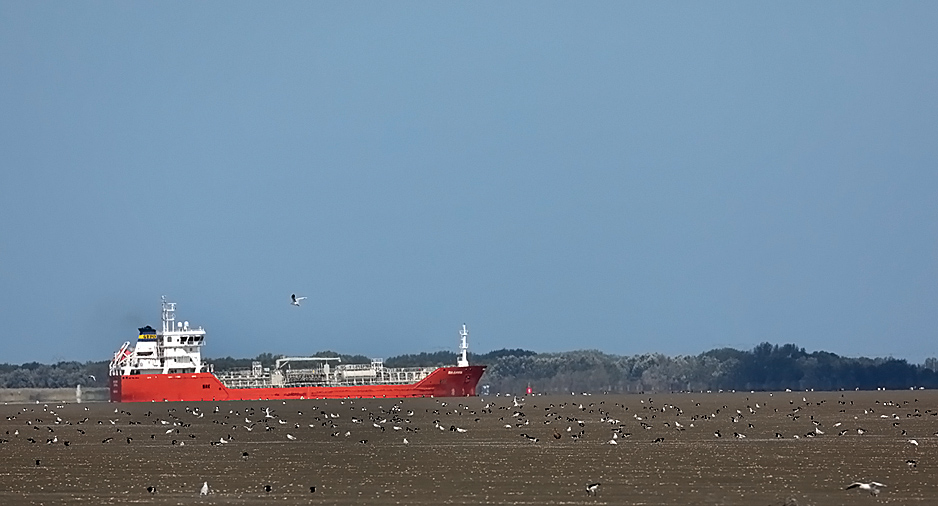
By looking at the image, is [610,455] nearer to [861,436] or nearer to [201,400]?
[861,436]

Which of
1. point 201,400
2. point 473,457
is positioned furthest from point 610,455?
point 201,400

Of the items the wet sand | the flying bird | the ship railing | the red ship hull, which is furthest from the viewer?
the ship railing

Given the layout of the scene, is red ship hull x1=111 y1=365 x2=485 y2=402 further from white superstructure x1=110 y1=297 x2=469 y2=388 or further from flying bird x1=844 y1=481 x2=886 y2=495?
flying bird x1=844 y1=481 x2=886 y2=495

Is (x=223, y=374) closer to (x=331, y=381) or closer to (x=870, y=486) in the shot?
(x=331, y=381)

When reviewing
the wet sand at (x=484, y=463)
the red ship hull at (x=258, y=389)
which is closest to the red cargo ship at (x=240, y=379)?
the red ship hull at (x=258, y=389)

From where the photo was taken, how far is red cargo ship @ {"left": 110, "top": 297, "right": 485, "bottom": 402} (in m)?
101

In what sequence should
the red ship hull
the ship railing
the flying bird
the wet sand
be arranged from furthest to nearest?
the ship railing
the red ship hull
the wet sand
the flying bird

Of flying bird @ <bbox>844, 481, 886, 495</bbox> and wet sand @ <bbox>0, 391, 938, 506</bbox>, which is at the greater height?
wet sand @ <bbox>0, 391, 938, 506</bbox>

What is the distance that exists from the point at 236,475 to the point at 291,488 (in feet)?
10.9

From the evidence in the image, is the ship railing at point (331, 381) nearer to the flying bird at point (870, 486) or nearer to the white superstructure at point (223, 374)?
the white superstructure at point (223, 374)

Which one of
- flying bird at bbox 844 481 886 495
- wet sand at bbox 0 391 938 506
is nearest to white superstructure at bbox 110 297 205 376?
wet sand at bbox 0 391 938 506

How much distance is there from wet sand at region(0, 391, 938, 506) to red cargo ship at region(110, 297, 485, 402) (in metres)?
48.7

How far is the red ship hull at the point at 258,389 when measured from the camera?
331 feet

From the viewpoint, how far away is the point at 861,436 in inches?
1560
